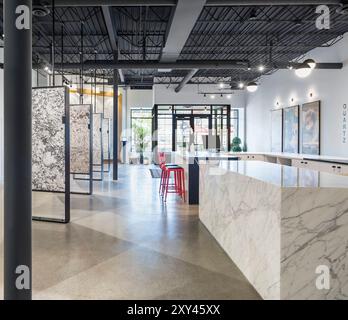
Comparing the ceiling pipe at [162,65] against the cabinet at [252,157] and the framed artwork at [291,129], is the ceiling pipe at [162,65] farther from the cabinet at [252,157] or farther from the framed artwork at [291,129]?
the cabinet at [252,157]

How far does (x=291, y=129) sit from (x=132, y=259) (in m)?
9.48

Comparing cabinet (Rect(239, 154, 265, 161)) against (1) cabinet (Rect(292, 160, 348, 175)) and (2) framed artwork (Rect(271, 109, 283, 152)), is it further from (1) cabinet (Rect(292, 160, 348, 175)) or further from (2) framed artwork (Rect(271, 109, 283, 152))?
(2) framed artwork (Rect(271, 109, 283, 152))

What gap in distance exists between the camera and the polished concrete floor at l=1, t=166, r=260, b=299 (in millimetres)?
3006

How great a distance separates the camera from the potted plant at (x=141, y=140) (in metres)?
18.8

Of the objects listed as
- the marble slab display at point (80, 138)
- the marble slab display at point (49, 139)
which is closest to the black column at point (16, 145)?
the marble slab display at point (49, 139)

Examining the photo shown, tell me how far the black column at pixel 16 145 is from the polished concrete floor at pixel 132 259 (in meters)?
0.81

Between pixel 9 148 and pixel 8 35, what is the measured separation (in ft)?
2.38

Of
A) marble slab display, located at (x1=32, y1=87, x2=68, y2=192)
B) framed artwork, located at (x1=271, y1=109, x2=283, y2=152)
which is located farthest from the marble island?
framed artwork, located at (x1=271, y1=109, x2=283, y2=152)

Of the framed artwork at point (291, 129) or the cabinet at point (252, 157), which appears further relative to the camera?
the framed artwork at point (291, 129)

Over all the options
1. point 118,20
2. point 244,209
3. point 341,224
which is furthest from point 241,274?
point 118,20

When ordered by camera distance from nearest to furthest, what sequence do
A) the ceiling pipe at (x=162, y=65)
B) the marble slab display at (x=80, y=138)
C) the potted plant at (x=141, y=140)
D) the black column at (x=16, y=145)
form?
the black column at (x=16, y=145) < the marble slab display at (x=80, y=138) < the ceiling pipe at (x=162, y=65) < the potted plant at (x=141, y=140)

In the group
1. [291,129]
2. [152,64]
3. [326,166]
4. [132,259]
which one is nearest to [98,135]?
[152,64]

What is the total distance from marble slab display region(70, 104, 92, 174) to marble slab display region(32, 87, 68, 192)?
259cm
